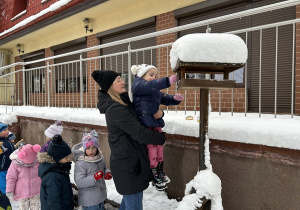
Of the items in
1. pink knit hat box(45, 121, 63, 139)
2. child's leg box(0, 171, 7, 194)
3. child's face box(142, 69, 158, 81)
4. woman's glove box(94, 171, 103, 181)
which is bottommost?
child's leg box(0, 171, 7, 194)

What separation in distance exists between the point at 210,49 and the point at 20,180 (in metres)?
2.94

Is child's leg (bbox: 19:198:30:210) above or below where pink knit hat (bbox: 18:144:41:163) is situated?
below

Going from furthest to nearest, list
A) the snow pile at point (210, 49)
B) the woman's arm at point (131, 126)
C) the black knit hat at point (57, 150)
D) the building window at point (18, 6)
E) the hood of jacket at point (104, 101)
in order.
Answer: the building window at point (18, 6)
the black knit hat at point (57, 150)
the hood of jacket at point (104, 101)
the woman's arm at point (131, 126)
the snow pile at point (210, 49)

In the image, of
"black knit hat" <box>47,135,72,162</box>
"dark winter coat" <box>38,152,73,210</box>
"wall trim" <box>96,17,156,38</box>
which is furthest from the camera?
"wall trim" <box>96,17,156,38</box>

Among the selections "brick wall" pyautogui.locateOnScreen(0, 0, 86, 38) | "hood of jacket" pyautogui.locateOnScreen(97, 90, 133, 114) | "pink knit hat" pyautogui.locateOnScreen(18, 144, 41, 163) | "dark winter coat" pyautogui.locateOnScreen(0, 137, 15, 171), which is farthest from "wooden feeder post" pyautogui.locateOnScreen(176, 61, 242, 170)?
"brick wall" pyautogui.locateOnScreen(0, 0, 86, 38)

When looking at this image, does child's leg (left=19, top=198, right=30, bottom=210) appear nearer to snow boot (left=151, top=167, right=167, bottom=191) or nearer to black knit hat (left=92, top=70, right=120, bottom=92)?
snow boot (left=151, top=167, right=167, bottom=191)

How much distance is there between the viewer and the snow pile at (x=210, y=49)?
6.16ft

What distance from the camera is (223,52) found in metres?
1.90

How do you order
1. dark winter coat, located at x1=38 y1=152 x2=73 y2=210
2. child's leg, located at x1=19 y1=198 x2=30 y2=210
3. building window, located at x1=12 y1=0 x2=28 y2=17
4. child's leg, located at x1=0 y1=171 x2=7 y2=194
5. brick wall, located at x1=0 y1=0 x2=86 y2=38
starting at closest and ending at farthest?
1. dark winter coat, located at x1=38 y1=152 x2=73 y2=210
2. child's leg, located at x1=19 y1=198 x2=30 y2=210
3. child's leg, located at x1=0 y1=171 x2=7 y2=194
4. brick wall, located at x1=0 y1=0 x2=86 y2=38
5. building window, located at x1=12 y1=0 x2=28 y2=17

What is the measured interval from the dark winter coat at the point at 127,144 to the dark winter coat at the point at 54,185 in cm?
90

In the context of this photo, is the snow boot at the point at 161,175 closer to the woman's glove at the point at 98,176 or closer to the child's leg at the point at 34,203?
the woman's glove at the point at 98,176

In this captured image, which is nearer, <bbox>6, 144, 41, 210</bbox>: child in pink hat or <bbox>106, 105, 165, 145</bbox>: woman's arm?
<bbox>106, 105, 165, 145</bbox>: woman's arm

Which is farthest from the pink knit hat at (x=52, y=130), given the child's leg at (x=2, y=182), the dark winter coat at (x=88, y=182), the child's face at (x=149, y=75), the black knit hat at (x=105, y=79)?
the child's face at (x=149, y=75)

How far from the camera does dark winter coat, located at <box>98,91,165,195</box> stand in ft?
7.13
